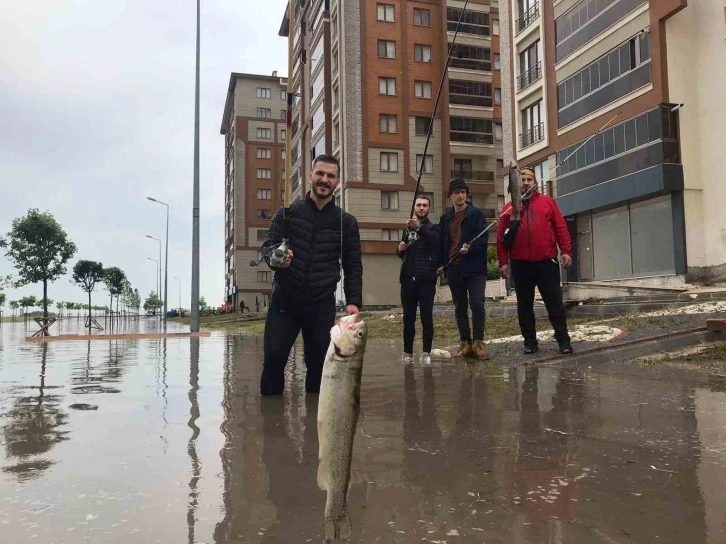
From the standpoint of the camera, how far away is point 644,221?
22750 millimetres

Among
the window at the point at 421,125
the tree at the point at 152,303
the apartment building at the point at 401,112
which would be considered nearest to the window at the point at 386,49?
the apartment building at the point at 401,112

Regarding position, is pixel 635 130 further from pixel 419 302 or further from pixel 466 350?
pixel 419 302

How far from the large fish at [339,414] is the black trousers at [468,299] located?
516 centimetres

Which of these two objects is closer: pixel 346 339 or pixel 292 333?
pixel 346 339

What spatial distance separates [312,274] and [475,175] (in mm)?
39906

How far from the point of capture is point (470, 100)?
43.4 m

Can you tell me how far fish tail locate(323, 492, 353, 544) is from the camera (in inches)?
79.3

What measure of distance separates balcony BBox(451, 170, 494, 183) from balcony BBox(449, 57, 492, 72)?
744cm

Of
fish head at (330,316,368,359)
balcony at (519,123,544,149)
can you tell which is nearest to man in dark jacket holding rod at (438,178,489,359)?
fish head at (330,316,368,359)

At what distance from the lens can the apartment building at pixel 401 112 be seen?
135 feet

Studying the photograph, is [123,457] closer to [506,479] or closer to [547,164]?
[506,479]

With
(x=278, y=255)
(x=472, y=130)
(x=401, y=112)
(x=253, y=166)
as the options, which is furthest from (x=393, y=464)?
(x=253, y=166)

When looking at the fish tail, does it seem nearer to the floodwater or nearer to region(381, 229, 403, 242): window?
the floodwater

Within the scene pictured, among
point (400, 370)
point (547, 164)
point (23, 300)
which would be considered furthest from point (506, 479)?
point (23, 300)
